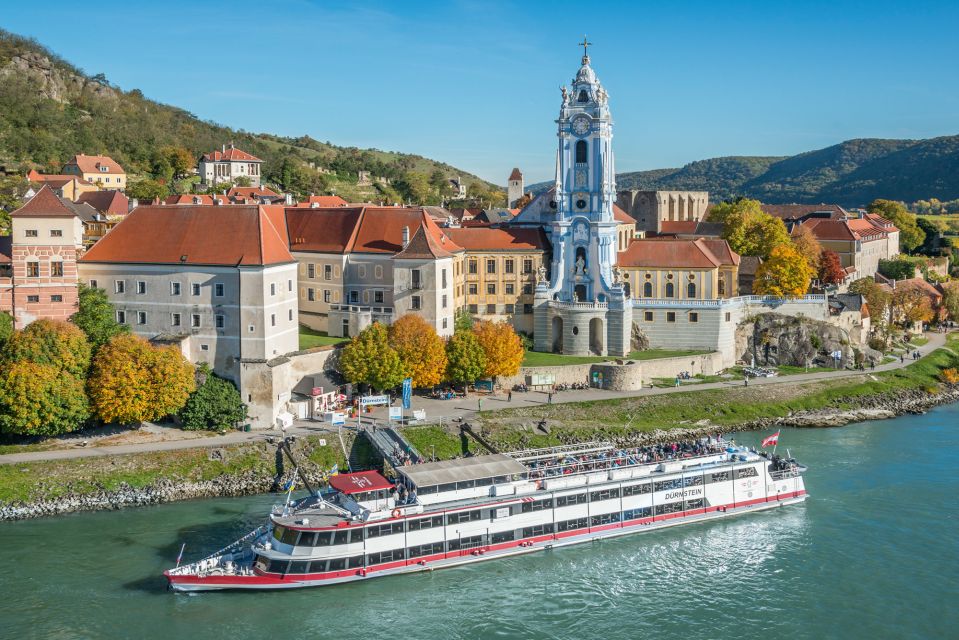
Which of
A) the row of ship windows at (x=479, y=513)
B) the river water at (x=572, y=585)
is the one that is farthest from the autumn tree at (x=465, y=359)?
the row of ship windows at (x=479, y=513)

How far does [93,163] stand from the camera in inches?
3907

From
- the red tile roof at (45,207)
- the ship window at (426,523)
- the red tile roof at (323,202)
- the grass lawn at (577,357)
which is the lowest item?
the ship window at (426,523)

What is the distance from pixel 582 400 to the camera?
55.9m

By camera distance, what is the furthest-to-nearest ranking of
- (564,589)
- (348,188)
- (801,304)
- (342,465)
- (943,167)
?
(943,167) < (348,188) < (801,304) < (342,465) < (564,589)

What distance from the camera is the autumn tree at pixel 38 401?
44.8 metres

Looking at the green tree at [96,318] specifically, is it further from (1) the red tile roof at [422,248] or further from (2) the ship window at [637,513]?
(2) the ship window at [637,513]

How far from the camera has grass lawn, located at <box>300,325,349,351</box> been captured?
56.8 m

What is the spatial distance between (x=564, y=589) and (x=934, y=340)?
55556 millimetres

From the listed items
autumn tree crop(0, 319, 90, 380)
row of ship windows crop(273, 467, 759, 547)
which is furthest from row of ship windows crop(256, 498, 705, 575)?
autumn tree crop(0, 319, 90, 380)

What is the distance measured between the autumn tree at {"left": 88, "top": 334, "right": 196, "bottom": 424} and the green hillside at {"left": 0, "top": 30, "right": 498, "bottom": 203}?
57690 mm

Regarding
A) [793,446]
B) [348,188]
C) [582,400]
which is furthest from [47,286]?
[348,188]

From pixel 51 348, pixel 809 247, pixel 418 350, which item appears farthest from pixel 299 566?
pixel 809 247

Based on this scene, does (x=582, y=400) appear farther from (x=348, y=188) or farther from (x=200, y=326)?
(x=348, y=188)

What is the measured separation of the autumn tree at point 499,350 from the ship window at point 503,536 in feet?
59.2
